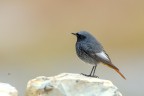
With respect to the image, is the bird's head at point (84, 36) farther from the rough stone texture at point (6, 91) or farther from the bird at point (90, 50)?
the rough stone texture at point (6, 91)

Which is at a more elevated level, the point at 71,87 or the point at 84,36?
the point at 84,36

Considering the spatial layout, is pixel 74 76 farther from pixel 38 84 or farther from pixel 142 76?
pixel 142 76

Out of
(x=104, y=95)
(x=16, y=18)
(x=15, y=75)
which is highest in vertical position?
(x=16, y=18)

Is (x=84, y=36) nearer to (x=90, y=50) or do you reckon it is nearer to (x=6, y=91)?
(x=90, y=50)

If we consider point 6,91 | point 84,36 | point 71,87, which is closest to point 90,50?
point 84,36

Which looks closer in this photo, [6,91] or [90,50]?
[6,91]

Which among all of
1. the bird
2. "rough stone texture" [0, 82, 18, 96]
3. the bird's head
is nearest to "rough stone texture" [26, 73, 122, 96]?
"rough stone texture" [0, 82, 18, 96]

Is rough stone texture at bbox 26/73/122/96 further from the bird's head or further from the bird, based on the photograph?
the bird's head

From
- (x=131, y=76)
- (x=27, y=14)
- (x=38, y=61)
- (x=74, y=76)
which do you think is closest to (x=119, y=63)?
(x=131, y=76)
